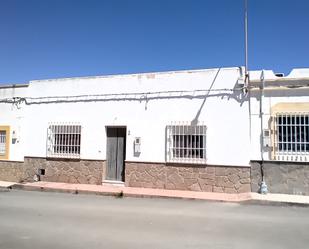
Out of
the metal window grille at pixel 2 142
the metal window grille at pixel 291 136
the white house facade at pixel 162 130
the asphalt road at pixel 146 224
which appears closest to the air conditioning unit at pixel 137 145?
the white house facade at pixel 162 130

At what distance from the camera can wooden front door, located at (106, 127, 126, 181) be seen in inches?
591

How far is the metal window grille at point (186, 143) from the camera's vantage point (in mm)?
13625

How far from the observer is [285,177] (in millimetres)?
12422

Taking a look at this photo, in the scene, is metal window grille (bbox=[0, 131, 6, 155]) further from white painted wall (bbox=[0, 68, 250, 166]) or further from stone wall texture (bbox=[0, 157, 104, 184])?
white painted wall (bbox=[0, 68, 250, 166])

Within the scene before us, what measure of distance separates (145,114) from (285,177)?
5768 millimetres

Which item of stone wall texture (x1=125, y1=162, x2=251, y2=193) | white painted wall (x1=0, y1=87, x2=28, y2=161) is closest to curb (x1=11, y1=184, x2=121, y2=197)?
stone wall texture (x1=125, y1=162, x2=251, y2=193)

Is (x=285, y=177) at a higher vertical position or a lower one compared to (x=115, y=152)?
lower

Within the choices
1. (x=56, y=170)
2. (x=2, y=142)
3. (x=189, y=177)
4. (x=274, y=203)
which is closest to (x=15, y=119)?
(x=2, y=142)

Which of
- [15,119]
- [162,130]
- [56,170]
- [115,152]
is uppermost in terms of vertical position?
[15,119]

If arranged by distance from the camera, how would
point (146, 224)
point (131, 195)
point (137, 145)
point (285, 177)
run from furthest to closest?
1. point (137, 145)
2. point (131, 195)
3. point (285, 177)
4. point (146, 224)

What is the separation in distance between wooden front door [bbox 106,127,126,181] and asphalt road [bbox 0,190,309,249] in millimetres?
3145

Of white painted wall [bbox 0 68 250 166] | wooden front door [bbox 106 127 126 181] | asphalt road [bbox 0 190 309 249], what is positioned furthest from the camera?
wooden front door [bbox 106 127 126 181]

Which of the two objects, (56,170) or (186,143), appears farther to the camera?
Result: (56,170)

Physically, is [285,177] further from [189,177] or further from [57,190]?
[57,190]
